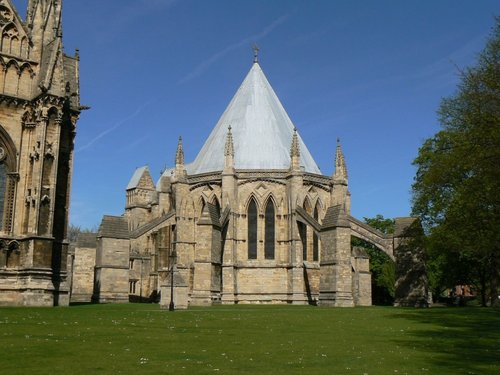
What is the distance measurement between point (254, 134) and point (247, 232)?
26.4 feet

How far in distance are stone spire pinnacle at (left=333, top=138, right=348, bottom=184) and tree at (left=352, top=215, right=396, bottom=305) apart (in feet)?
46.0

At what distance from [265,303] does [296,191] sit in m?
7.96

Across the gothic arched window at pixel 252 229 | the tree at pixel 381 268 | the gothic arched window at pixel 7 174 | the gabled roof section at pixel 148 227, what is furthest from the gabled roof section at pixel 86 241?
the tree at pixel 381 268

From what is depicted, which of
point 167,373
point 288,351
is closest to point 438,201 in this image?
point 288,351

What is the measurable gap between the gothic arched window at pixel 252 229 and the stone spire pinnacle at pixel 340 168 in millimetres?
6646

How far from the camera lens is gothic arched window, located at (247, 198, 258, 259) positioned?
41.8 m

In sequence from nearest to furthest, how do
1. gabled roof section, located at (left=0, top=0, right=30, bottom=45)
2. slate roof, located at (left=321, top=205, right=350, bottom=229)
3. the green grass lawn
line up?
the green grass lawn, gabled roof section, located at (left=0, top=0, right=30, bottom=45), slate roof, located at (left=321, top=205, right=350, bottom=229)

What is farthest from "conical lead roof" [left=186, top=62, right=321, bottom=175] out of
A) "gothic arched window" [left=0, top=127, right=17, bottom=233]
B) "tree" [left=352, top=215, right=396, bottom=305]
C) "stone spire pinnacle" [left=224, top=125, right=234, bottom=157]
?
"gothic arched window" [left=0, top=127, right=17, bottom=233]

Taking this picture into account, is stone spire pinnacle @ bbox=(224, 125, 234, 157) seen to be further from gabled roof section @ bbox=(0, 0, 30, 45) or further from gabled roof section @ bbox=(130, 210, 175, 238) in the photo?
gabled roof section @ bbox=(0, 0, 30, 45)

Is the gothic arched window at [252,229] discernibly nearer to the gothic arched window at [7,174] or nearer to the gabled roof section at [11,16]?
the gothic arched window at [7,174]

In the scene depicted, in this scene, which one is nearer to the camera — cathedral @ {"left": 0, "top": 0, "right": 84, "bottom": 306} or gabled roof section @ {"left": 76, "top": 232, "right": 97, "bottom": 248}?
cathedral @ {"left": 0, "top": 0, "right": 84, "bottom": 306}

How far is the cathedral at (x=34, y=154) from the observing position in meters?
26.5

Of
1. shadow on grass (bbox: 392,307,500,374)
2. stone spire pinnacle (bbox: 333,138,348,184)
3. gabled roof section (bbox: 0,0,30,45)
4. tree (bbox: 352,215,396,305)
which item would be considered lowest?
shadow on grass (bbox: 392,307,500,374)

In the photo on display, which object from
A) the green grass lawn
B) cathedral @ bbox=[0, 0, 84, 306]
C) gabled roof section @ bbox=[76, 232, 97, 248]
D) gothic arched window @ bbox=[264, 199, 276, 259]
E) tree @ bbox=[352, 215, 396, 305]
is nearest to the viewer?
the green grass lawn
